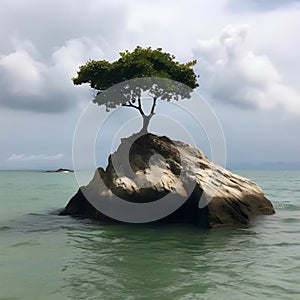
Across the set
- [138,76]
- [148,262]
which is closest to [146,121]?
[138,76]

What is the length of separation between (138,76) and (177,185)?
7998 millimetres

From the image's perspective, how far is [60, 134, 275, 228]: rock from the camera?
841 inches

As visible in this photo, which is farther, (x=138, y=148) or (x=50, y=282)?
(x=138, y=148)

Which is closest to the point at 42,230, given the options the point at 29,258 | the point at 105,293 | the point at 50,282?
the point at 29,258

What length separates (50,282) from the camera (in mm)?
11219

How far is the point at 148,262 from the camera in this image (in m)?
13.4

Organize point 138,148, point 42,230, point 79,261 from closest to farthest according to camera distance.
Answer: point 79,261 → point 42,230 → point 138,148

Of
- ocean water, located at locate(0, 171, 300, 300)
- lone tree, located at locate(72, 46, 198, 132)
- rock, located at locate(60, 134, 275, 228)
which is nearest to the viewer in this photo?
ocean water, located at locate(0, 171, 300, 300)

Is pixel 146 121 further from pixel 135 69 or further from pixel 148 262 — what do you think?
pixel 148 262

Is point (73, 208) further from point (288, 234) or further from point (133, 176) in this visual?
point (288, 234)

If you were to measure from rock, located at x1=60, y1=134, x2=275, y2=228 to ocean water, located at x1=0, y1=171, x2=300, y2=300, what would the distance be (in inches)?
54.7

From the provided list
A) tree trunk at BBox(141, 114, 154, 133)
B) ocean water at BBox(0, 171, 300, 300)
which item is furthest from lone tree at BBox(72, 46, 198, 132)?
ocean water at BBox(0, 171, 300, 300)

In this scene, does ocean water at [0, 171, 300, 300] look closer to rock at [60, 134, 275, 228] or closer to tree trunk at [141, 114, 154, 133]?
rock at [60, 134, 275, 228]

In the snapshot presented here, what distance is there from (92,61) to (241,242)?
16388 mm
